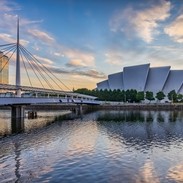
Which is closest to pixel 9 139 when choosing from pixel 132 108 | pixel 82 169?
pixel 82 169

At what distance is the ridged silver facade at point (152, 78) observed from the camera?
121106 mm

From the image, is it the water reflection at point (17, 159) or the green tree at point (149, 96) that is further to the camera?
the green tree at point (149, 96)

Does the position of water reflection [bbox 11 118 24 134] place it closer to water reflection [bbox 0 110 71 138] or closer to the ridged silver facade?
water reflection [bbox 0 110 71 138]

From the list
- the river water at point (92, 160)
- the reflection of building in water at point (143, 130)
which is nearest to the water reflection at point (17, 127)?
the river water at point (92, 160)

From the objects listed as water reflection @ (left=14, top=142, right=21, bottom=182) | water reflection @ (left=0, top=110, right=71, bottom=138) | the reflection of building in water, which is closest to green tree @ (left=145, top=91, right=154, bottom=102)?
the reflection of building in water

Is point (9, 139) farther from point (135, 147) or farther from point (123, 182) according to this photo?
point (123, 182)

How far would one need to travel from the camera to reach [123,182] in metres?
12.7

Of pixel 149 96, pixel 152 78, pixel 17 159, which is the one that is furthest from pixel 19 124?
pixel 152 78

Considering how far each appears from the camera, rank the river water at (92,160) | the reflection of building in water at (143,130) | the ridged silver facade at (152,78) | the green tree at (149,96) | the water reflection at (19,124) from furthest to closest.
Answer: the ridged silver facade at (152,78) → the green tree at (149,96) → the water reflection at (19,124) → the reflection of building in water at (143,130) → the river water at (92,160)

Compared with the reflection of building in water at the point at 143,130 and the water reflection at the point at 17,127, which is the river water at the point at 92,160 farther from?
the water reflection at the point at 17,127

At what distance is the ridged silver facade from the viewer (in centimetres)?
12111

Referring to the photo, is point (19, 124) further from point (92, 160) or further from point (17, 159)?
point (92, 160)

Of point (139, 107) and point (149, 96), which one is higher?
point (149, 96)

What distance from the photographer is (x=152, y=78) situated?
405 feet
